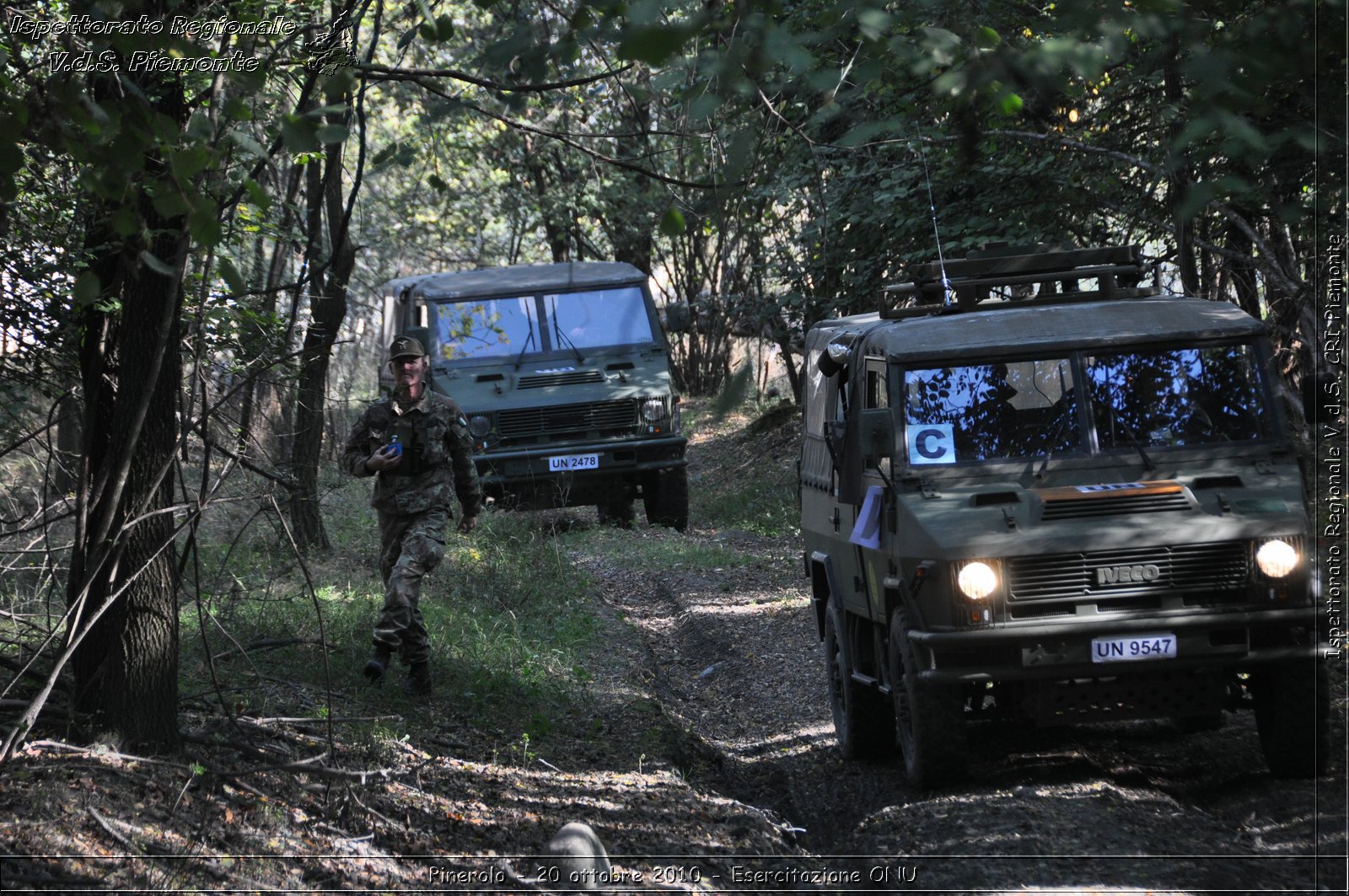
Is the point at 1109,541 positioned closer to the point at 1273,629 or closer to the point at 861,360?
the point at 1273,629

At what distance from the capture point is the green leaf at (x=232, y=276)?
3.22m

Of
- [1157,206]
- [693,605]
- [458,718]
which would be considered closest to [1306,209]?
[458,718]

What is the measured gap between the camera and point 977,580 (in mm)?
5141

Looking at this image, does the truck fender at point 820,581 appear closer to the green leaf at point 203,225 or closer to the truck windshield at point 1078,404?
the truck windshield at point 1078,404

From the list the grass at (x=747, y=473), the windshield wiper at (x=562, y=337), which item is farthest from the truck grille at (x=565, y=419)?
the grass at (x=747, y=473)

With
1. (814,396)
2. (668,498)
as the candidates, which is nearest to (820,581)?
(814,396)

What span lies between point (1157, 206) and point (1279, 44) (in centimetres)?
630

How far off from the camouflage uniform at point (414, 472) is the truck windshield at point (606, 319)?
7.06 m

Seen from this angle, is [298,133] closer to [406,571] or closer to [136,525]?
[136,525]

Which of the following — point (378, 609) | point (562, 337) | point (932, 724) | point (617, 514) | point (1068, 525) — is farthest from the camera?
point (617, 514)

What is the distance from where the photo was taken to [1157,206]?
930 centimetres

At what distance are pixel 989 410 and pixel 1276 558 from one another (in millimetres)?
1279

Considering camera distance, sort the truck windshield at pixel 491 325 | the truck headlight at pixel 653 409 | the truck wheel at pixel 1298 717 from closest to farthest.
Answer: the truck wheel at pixel 1298 717 → the truck windshield at pixel 491 325 → the truck headlight at pixel 653 409

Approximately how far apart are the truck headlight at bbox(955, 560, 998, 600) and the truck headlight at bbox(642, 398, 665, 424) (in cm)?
901
